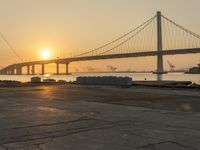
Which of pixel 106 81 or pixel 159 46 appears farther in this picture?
pixel 159 46

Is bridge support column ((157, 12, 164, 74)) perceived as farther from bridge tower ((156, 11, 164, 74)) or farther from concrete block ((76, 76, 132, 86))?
concrete block ((76, 76, 132, 86))

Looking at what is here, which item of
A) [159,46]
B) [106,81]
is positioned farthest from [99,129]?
[159,46]

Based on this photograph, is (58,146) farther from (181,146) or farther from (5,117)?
(5,117)

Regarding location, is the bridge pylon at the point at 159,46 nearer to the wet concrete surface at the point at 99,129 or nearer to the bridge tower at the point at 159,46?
the bridge tower at the point at 159,46

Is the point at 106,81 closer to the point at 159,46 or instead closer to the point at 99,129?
the point at 99,129

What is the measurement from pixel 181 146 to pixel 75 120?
480 cm

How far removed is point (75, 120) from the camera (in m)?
12.4

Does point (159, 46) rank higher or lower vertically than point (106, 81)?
higher

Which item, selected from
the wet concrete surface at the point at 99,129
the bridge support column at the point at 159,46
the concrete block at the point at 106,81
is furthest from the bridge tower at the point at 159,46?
the wet concrete surface at the point at 99,129

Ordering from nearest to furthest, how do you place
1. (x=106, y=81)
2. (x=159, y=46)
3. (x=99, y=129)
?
(x=99, y=129), (x=106, y=81), (x=159, y=46)

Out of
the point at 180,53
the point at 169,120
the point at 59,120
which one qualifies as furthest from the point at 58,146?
the point at 180,53

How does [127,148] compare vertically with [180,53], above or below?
below

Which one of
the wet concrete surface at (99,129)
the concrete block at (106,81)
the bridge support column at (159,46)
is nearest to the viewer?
the wet concrete surface at (99,129)

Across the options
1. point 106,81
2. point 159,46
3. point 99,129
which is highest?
point 159,46
